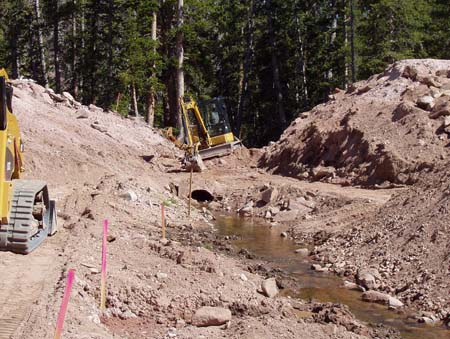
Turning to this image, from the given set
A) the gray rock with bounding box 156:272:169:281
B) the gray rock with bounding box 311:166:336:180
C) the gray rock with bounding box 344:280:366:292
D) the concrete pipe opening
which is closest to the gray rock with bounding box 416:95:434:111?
the gray rock with bounding box 311:166:336:180

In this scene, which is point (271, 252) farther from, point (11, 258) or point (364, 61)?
point (364, 61)

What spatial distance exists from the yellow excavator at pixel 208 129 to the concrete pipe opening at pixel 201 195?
10.6ft

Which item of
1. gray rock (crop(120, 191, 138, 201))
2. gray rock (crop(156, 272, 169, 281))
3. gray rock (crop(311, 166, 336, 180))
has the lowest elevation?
gray rock (crop(156, 272, 169, 281))

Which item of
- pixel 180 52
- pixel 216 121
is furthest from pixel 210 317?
pixel 180 52

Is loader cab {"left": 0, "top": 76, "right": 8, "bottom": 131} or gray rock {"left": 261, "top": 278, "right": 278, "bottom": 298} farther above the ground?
loader cab {"left": 0, "top": 76, "right": 8, "bottom": 131}

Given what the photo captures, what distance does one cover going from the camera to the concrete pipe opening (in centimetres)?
2362

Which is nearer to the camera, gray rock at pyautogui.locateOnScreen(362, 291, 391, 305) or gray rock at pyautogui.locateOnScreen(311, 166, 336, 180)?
gray rock at pyautogui.locateOnScreen(362, 291, 391, 305)

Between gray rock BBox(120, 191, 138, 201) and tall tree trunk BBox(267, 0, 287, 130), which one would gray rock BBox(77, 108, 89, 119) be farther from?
tall tree trunk BBox(267, 0, 287, 130)

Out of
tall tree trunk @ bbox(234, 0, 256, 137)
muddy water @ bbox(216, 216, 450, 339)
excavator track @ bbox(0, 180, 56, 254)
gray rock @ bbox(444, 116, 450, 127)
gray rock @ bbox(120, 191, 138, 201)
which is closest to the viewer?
excavator track @ bbox(0, 180, 56, 254)

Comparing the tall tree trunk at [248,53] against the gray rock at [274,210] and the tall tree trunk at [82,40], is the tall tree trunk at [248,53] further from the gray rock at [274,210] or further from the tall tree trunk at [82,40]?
the gray rock at [274,210]

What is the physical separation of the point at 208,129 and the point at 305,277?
1505 cm

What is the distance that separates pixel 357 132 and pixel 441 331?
13.8 metres

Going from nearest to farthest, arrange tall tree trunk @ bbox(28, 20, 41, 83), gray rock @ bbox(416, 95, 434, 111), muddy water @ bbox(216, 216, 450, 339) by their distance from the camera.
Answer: muddy water @ bbox(216, 216, 450, 339)
gray rock @ bbox(416, 95, 434, 111)
tall tree trunk @ bbox(28, 20, 41, 83)

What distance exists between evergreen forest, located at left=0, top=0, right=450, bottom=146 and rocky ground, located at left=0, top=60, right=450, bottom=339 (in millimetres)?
4989
